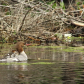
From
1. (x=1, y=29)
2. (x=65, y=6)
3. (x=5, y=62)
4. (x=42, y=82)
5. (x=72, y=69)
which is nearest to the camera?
(x=42, y=82)

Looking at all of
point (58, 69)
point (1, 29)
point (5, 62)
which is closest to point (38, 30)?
point (1, 29)

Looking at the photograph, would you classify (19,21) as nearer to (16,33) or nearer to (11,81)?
(16,33)

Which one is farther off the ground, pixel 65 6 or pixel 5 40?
pixel 65 6

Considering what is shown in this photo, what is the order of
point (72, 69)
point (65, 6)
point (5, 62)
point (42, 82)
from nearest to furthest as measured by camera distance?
1. point (42, 82)
2. point (72, 69)
3. point (5, 62)
4. point (65, 6)

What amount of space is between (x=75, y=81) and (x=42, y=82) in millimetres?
669

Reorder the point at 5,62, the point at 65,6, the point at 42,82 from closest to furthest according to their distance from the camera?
the point at 42,82 < the point at 5,62 < the point at 65,6

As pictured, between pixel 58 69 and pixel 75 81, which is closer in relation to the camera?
pixel 75 81

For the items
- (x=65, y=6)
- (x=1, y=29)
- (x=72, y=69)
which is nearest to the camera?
(x=72, y=69)

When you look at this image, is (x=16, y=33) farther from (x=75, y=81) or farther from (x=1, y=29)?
(x=75, y=81)

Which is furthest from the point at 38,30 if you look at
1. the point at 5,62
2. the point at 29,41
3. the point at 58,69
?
the point at 58,69

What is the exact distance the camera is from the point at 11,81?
23.5 feet

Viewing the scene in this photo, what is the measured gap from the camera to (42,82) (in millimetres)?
7039

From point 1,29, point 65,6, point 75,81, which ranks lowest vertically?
point 75,81

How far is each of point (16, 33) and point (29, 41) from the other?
46.6 inches
